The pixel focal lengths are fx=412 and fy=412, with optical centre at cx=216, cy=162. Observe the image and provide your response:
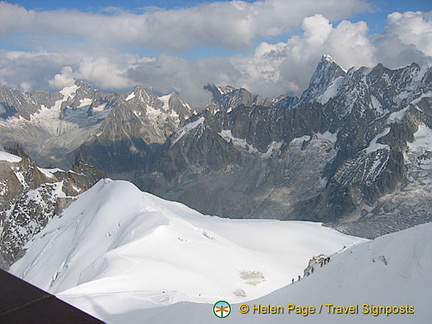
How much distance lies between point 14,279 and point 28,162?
177372mm

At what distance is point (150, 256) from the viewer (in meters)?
55.5

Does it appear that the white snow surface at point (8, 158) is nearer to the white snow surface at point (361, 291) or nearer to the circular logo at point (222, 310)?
the white snow surface at point (361, 291)

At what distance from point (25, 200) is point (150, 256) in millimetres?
113491

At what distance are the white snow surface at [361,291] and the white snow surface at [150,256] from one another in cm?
399

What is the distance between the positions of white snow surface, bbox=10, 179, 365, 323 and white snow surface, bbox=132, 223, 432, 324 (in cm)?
399

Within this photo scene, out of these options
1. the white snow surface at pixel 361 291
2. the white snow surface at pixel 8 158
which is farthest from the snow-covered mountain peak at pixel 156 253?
the white snow surface at pixel 8 158

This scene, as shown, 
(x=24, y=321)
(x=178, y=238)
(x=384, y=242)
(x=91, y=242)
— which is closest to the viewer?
(x=24, y=321)

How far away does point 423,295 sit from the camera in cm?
1645

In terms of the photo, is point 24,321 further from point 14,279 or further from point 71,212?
point 71,212

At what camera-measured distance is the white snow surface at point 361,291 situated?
56.2 feet

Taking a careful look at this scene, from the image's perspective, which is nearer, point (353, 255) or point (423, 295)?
point (423, 295)

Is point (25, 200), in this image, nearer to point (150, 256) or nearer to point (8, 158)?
point (8, 158)

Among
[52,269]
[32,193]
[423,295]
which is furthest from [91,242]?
[32,193]

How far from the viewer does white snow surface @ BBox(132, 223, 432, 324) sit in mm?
17125
